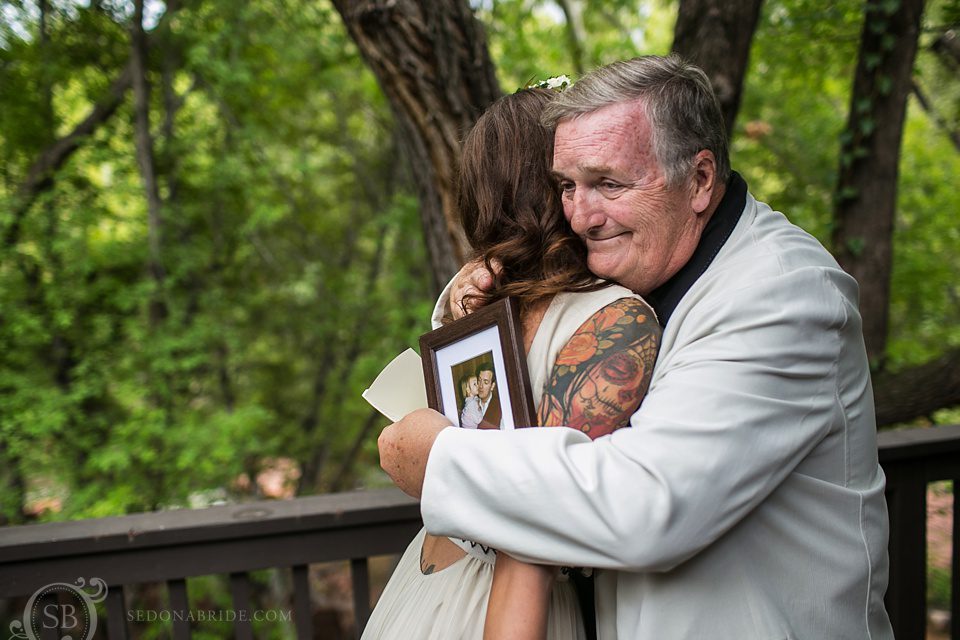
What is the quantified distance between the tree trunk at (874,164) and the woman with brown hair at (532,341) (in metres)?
2.68

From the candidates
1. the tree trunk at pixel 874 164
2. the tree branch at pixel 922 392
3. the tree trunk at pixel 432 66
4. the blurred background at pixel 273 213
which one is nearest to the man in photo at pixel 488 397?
the tree trunk at pixel 432 66

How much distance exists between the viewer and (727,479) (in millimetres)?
1004

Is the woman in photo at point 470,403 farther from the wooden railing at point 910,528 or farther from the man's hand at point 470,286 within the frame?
the wooden railing at point 910,528

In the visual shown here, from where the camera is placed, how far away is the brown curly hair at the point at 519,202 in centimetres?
130

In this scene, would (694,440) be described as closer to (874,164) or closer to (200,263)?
(874,164)

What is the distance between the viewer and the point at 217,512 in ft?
5.94

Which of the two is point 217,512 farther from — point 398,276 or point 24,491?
point 398,276

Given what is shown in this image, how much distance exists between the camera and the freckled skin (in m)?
1.20

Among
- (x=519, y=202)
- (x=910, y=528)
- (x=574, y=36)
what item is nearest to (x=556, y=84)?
(x=519, y=202)

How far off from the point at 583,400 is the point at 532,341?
0.17 meters

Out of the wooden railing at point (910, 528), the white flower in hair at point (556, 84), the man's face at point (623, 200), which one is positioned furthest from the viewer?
the wooden railing at point (910, 528)

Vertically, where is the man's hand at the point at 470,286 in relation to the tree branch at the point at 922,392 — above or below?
above

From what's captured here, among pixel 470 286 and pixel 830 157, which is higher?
pixel 830 157

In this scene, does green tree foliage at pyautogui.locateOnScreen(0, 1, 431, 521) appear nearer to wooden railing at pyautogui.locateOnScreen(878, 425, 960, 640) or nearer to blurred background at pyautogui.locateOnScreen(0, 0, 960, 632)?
blurred background at pyautogui.locateOnScreen(0, 0, 960, 632)
